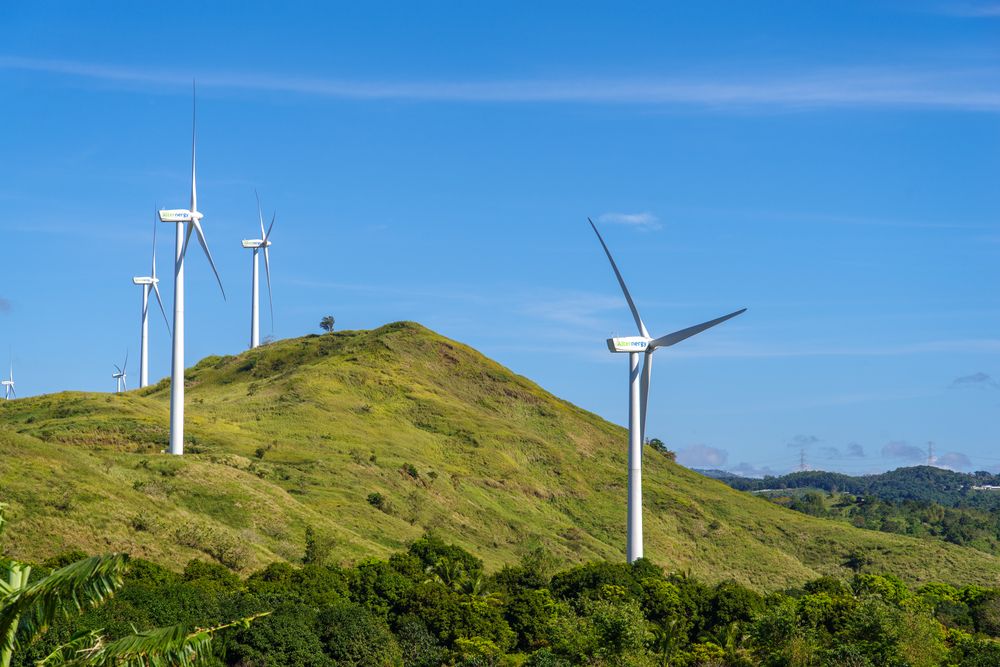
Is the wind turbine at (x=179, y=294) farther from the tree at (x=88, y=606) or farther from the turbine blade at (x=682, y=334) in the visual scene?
the tree at (x=88, y=606)

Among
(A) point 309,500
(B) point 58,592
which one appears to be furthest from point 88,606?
(A) point 309,500

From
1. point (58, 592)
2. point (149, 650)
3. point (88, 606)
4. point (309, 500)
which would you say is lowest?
point (309, 500)

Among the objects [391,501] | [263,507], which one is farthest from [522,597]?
[391,501]

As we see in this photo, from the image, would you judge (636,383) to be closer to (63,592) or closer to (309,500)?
(309,500)

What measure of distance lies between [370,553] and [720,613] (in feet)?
121

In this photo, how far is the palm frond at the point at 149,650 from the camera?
19.9m

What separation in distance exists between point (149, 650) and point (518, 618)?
247 ft

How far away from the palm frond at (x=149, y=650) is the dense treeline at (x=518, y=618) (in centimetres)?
4234

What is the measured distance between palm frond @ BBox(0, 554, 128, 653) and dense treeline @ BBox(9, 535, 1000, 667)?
42.7 m

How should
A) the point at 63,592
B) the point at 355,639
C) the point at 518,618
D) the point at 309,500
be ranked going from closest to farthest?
the point at 63,592 → the point at 355,639 → the point at 518,618 → the point at 309,500

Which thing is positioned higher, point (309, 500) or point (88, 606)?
point (88, 606)

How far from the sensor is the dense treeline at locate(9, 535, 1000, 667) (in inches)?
3059

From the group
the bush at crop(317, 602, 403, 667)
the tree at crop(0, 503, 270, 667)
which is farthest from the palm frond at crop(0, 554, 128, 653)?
the bush at crop(317, 602, 403, 667)

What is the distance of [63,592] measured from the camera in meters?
19.7
